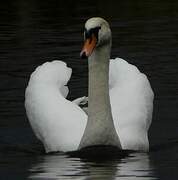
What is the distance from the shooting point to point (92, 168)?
414 inches

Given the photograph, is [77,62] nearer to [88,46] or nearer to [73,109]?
[73,109]

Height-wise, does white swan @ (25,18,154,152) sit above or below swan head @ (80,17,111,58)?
below

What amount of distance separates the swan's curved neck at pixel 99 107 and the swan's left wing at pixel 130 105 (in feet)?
1.09

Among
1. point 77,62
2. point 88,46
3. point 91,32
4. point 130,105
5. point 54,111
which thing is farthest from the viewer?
point 77,62

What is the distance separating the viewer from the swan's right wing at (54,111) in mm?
11312

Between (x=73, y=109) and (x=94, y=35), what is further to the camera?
(x=73, y=109)

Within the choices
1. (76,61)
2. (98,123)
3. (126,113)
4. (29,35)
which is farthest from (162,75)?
(29,35)

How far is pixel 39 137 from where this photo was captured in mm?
11938

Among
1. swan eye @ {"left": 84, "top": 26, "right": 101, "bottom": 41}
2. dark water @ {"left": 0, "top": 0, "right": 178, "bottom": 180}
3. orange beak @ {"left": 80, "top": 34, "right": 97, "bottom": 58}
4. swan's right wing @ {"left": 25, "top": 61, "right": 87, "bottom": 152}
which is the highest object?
swan eye @ {"left": 84, "top": 26, "right": 101, "bottom": 41}

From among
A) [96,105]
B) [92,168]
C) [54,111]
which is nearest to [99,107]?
[96,105]

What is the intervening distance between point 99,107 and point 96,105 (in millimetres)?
40

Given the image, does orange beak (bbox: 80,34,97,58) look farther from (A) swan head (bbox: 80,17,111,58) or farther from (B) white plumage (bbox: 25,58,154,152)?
(B) white plumage (bbox: 25,58,154,152)

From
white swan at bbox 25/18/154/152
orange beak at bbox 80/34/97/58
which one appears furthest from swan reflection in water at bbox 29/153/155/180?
orange beak at bbox 80/34/97/58

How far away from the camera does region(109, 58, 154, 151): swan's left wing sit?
11336 millimetres
